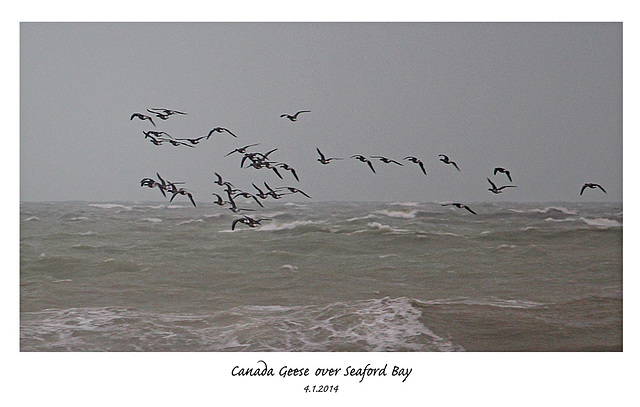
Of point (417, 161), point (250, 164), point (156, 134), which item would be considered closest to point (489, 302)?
point (417, 161)

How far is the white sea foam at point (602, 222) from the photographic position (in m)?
4.92

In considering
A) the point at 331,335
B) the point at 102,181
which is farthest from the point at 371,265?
the point at 102,181

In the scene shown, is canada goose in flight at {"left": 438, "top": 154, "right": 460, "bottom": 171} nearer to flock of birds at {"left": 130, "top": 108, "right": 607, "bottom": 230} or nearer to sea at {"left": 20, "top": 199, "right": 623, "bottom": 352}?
flock of birds at {"left": 130, "top": 108, "right": 607, "bottom": 230}

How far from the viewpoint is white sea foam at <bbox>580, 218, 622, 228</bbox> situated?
16.1 ft

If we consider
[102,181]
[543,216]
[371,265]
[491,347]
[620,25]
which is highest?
[620,25]

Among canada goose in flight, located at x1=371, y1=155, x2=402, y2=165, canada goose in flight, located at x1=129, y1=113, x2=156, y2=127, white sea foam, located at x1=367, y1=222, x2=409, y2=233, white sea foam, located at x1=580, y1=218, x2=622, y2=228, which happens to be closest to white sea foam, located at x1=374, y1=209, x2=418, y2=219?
white sea foam, located at x1=367, y1=222, x2=409, y2=233

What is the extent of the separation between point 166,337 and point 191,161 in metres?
1.57

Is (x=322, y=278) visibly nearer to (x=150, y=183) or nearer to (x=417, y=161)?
(x=417, y=161)

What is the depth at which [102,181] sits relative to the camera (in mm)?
5039

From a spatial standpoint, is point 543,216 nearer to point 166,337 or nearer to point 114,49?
point 166,337

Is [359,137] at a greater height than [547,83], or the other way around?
[547,83]

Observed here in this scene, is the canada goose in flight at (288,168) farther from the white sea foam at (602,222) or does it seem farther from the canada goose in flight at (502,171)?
the white sea foam at (602,222)

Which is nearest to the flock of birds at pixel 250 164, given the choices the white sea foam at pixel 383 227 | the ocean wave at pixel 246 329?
the white sea foam at pixel 383 227

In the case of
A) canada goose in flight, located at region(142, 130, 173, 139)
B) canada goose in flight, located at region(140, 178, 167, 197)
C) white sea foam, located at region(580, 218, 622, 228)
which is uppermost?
canada goose in flight, located at region(142, 130, 173, 139)
